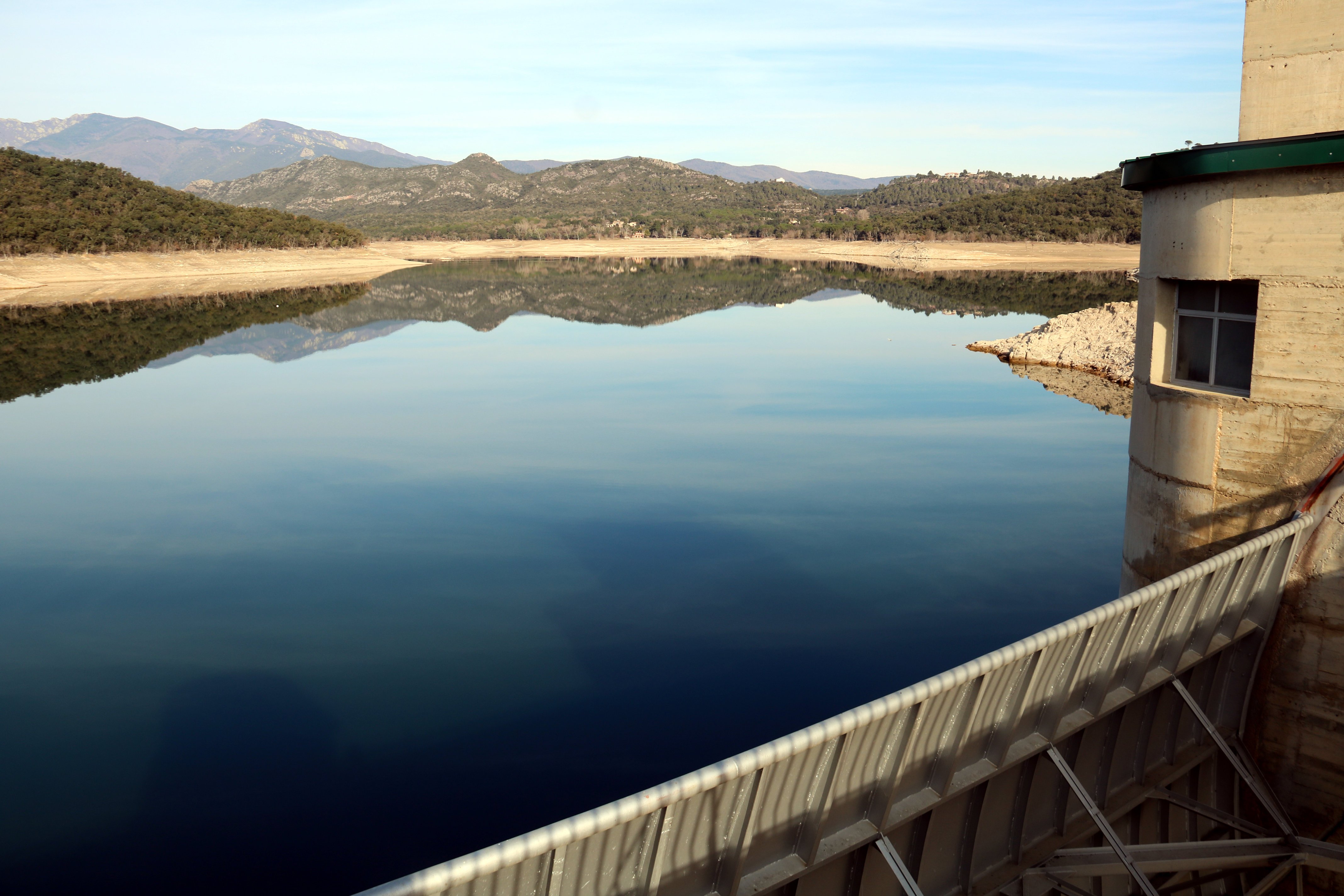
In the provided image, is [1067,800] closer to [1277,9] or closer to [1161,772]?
[1161,772]

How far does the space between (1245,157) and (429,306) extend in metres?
68.1

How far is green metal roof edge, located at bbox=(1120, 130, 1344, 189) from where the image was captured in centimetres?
830

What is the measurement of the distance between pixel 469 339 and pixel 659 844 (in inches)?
1949

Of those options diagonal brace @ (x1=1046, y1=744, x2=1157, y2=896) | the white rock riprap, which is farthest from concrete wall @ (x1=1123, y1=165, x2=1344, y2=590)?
the white rock riprap

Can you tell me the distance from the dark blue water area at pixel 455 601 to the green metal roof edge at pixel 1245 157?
21.0 ft

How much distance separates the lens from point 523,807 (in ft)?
32.4

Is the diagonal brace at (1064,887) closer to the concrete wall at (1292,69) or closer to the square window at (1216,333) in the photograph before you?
the square window at (1216,333)

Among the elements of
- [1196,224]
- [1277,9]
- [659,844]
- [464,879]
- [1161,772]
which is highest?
[1277,9]

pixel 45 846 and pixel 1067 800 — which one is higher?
pixel 1067 800

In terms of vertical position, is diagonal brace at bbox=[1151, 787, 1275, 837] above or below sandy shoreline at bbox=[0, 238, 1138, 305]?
below

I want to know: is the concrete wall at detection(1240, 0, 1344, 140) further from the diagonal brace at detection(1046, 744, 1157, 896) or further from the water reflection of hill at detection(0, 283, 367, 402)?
the water reflection of hill at detection(0, 283, 367, 402)

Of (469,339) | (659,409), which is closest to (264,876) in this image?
(659,409)

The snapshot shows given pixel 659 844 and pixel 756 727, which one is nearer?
pixel 659 844

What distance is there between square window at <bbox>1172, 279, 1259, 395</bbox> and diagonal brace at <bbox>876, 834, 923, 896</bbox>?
5.98 metres
